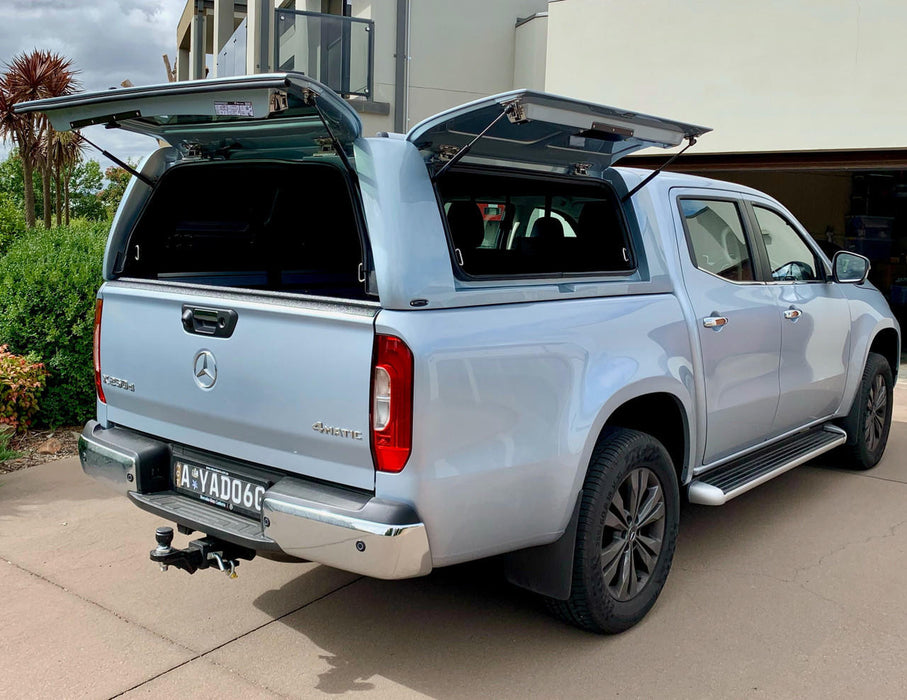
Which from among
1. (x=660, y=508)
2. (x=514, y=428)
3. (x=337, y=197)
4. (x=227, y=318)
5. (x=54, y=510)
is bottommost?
(x=54, y=510)

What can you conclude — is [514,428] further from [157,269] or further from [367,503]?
[157,269]

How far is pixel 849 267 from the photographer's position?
5.37m

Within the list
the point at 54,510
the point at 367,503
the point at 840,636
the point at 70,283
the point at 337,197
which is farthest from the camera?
the point at 70,283

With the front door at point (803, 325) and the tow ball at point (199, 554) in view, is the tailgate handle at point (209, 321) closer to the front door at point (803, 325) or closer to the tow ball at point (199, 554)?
the tow ball at point (199, 554)

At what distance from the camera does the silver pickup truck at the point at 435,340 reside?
2.92 m

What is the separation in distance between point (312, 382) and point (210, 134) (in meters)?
1.45

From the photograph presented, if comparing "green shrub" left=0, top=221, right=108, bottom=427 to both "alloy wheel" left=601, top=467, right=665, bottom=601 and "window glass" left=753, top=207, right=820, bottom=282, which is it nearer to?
"alloy wheel" left=601, top=467, right=665, bottom=601

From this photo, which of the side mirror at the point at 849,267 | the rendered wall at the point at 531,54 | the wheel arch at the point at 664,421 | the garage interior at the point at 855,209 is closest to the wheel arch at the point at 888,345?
the side mirror at the point at 849,267

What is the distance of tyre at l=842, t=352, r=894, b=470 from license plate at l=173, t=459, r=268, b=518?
158 inches

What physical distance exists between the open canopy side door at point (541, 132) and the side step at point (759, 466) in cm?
152

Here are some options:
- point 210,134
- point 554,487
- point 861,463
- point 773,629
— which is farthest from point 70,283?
point 861,463

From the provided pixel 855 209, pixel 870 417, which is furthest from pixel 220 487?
pixel 855 209

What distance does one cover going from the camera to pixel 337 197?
4.11 metres

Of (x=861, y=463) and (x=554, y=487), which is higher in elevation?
(x=554, y=487)
